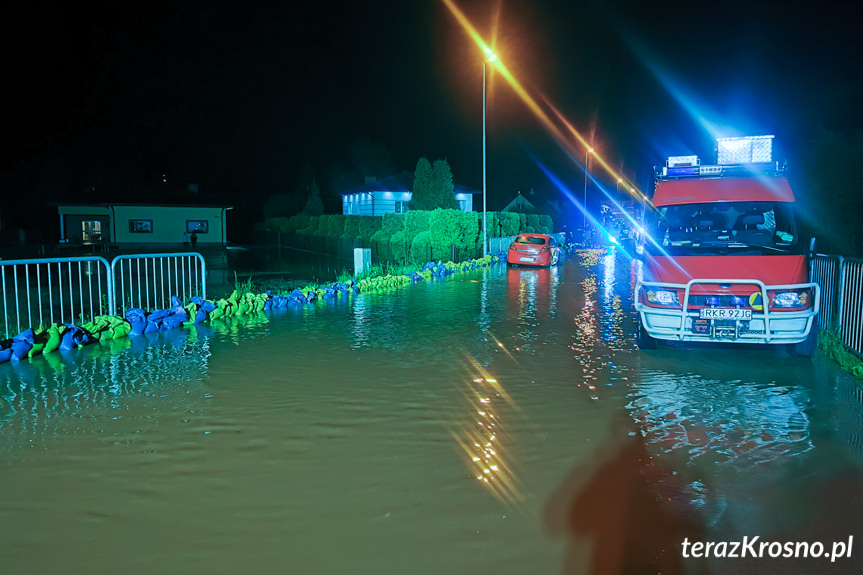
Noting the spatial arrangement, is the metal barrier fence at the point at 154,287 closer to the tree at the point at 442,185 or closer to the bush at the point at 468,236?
the bush at the point at 468,236

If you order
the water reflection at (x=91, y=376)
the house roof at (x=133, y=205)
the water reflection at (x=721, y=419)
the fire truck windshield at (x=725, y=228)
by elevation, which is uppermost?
the house roof at (x=133, y=205)

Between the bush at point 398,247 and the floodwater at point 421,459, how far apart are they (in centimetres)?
2033

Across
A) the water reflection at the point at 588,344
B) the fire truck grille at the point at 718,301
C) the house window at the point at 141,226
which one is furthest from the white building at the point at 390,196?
the fire truck grille at the point at 718,301

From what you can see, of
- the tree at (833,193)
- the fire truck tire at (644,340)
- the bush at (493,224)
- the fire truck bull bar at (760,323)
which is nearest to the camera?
the fire truck bull bar at (760,323)

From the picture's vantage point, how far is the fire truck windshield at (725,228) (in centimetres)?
958

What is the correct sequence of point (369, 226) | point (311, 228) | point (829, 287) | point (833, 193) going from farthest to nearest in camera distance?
point (311, 228)
point (369, 226)
point (833, 193)
point (829, 287)

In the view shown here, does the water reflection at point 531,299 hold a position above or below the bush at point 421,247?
below

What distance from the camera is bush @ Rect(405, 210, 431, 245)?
1209 inches

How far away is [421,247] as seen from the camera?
2922 centimetres

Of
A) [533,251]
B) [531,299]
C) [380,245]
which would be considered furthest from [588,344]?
[380,245]

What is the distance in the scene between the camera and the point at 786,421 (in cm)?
657

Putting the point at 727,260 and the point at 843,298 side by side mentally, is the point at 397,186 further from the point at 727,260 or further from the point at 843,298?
the point at 727,260

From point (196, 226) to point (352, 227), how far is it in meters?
16.8

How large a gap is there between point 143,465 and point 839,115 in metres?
22.1
